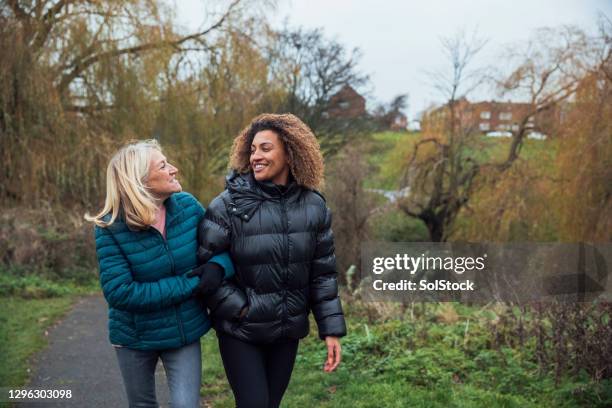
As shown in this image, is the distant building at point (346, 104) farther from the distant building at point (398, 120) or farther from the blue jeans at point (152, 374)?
the blue jeans at point (152, 374)

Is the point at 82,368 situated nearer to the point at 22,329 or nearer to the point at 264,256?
the point at 22,329

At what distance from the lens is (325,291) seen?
9.98 feet

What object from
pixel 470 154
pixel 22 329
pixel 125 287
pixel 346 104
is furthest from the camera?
pixel 346 104

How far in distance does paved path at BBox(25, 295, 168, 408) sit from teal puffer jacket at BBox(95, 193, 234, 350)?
2.20 meters

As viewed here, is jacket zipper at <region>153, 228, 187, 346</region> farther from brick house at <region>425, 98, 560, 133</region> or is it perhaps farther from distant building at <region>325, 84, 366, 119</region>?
distant building at <region>325, 84, 366, 119</region>

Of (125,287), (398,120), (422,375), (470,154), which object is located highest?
(398,120)

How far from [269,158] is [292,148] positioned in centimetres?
15

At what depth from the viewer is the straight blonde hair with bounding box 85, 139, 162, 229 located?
8.93ft

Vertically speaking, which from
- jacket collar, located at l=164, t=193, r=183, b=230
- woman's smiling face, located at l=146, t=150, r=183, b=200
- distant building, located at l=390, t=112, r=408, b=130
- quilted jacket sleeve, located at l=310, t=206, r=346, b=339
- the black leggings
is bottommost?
the black leggings

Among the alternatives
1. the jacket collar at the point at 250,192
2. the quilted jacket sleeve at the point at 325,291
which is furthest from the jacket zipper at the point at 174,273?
the quilted jacket sleeve at the point at 325,291

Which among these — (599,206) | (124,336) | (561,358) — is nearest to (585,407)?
(561,358)

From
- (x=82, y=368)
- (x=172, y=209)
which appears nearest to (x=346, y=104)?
(x=82, y=368)

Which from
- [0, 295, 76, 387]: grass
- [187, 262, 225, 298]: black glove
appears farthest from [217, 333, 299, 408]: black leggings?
[0, 295, 76, 387]: grass

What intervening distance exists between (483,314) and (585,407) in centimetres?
238
